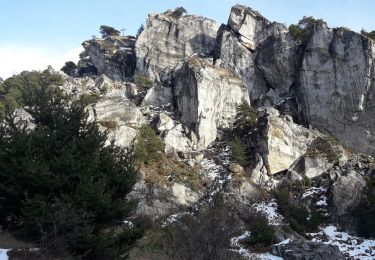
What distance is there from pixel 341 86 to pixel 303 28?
10.1m

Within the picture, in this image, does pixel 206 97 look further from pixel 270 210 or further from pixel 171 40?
pixel 171 40

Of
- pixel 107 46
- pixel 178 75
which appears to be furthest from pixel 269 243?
pixel 107 46

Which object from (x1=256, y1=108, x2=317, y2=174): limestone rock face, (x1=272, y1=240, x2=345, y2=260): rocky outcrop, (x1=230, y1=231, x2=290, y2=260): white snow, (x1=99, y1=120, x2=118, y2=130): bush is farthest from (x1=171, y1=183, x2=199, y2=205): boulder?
Answer: (x1=272, y1=240, x2=345, y2=260): rocky outcrop

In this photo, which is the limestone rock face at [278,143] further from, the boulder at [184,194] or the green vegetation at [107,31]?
the green vegetation at [107,31]

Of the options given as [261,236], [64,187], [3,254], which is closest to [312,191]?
[261,236]

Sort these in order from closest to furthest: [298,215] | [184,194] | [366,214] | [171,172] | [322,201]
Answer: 1. [366,214]
2. [298,215]
3. [322,201]
4. [184,194]
5. [171,172]

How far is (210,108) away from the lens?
147 feet

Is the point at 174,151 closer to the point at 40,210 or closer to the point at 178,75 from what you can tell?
the point at 178,75

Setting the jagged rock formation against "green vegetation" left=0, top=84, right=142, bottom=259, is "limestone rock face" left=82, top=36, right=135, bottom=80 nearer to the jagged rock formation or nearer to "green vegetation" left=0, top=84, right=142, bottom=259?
the jagged rock formation

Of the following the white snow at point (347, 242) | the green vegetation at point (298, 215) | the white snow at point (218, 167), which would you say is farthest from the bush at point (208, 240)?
the white snow at point (218, 167)

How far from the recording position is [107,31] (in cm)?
7531

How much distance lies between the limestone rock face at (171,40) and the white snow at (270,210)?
3222 cm

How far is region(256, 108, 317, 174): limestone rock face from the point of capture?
38.1 m

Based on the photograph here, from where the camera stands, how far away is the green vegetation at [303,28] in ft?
163
